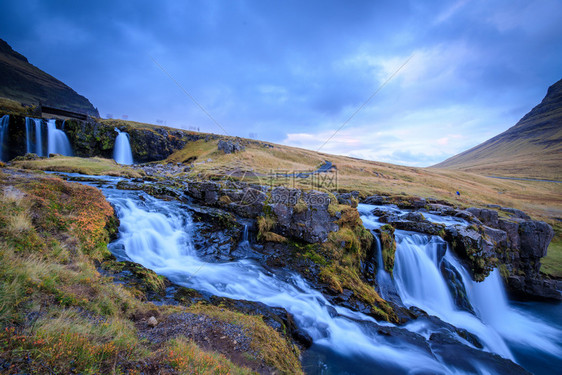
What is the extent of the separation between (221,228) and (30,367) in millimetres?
11297

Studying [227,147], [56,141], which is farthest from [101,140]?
[227,147]

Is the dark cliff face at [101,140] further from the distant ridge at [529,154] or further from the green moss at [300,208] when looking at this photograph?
the distant ridge at [529,154]

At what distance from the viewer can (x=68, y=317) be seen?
4.02 meters

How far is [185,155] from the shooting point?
59688 mm

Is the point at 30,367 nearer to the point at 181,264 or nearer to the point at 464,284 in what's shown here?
the point at 181,264

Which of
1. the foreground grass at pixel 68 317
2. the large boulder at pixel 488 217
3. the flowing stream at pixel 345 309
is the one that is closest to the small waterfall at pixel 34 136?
the flowing stream at pixel 345 309

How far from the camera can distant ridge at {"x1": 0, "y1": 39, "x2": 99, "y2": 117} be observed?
127m

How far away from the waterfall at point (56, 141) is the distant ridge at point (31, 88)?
96431 millimetres

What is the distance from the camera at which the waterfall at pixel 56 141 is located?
127 feet

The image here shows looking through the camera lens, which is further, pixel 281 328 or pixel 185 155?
pixel 185 155

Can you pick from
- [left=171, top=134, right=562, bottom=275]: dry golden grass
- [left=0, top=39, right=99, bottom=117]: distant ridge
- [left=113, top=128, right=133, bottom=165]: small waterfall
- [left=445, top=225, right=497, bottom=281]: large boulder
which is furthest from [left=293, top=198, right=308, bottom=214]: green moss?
[left=0, top=39, right=99, bottom=117]: distant ridge

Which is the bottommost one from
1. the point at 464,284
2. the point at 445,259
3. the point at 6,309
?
the point at 464,284

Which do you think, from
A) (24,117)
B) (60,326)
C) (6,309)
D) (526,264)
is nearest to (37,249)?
(6,309)

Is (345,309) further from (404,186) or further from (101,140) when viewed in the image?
(101,140)
